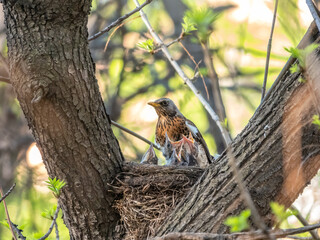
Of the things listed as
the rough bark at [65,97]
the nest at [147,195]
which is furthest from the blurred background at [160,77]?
the rough bark at [65,97]

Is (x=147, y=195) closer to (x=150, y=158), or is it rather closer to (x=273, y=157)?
(x=150, y=158)

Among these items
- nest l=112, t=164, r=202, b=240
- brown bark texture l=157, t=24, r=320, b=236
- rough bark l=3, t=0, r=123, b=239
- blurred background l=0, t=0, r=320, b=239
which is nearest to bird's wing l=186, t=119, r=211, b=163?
blurred background l=0, t=0, r=320, b=239

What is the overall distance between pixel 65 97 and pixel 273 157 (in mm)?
1248

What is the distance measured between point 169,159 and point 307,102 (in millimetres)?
2321

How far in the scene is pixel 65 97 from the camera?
279 cm

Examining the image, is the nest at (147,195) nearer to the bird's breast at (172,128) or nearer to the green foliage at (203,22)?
the bird's breast at (172,128)

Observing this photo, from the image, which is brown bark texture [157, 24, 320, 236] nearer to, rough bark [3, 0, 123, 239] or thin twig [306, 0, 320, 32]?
thin twig [306, 0, 320, 32]

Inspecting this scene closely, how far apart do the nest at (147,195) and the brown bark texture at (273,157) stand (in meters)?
0.66

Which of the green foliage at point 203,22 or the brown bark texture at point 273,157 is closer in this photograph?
the green foliage at point 203,22

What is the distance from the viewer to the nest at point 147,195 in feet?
10.6

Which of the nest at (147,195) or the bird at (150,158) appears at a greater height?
the bird at (150,158)

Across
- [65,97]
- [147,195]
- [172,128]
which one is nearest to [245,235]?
[65,97]

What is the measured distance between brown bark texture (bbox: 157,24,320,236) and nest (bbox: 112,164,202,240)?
66 cm

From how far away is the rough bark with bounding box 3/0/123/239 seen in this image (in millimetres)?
2682
